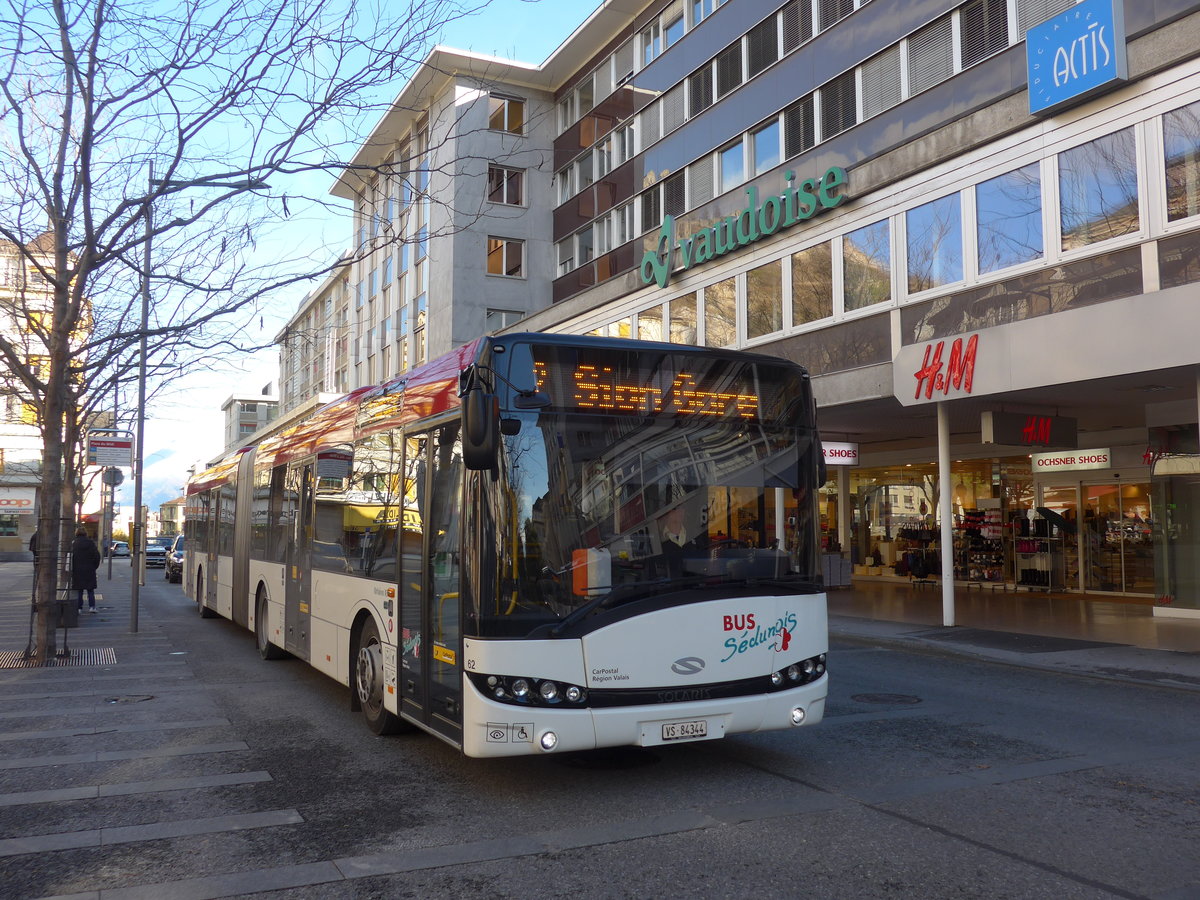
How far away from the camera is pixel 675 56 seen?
2686cm

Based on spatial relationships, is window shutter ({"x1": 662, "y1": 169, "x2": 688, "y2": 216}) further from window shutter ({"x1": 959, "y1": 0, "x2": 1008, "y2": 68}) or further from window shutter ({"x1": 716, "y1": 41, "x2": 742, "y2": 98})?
window shutter ({"x1": 959, "y1": 0, "x2": 1008, "y2": 68})

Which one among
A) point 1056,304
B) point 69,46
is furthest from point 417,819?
point 1056,304

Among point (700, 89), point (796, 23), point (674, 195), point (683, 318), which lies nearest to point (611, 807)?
point (683, 318)

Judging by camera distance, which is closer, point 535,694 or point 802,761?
point 535,694

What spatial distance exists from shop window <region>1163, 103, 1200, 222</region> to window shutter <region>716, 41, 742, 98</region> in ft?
40.2

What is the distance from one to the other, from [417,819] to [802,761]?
2832 mm

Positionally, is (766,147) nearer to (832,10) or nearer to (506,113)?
(832,10)

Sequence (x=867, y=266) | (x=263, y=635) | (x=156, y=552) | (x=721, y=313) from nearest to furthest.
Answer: (x=263, y=635) → (x=867, y=266) → (x=721, y=313) → (x=156, y=552)

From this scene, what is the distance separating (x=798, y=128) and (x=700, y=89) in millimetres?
4738

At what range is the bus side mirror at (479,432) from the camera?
5773mm

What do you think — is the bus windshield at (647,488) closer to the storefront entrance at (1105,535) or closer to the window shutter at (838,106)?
the window shutter at (838,106)

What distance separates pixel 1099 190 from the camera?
1441 cm

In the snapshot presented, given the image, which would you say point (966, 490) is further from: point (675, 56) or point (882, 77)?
point (675, 56)

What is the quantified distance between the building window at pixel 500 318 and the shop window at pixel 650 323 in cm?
1192
